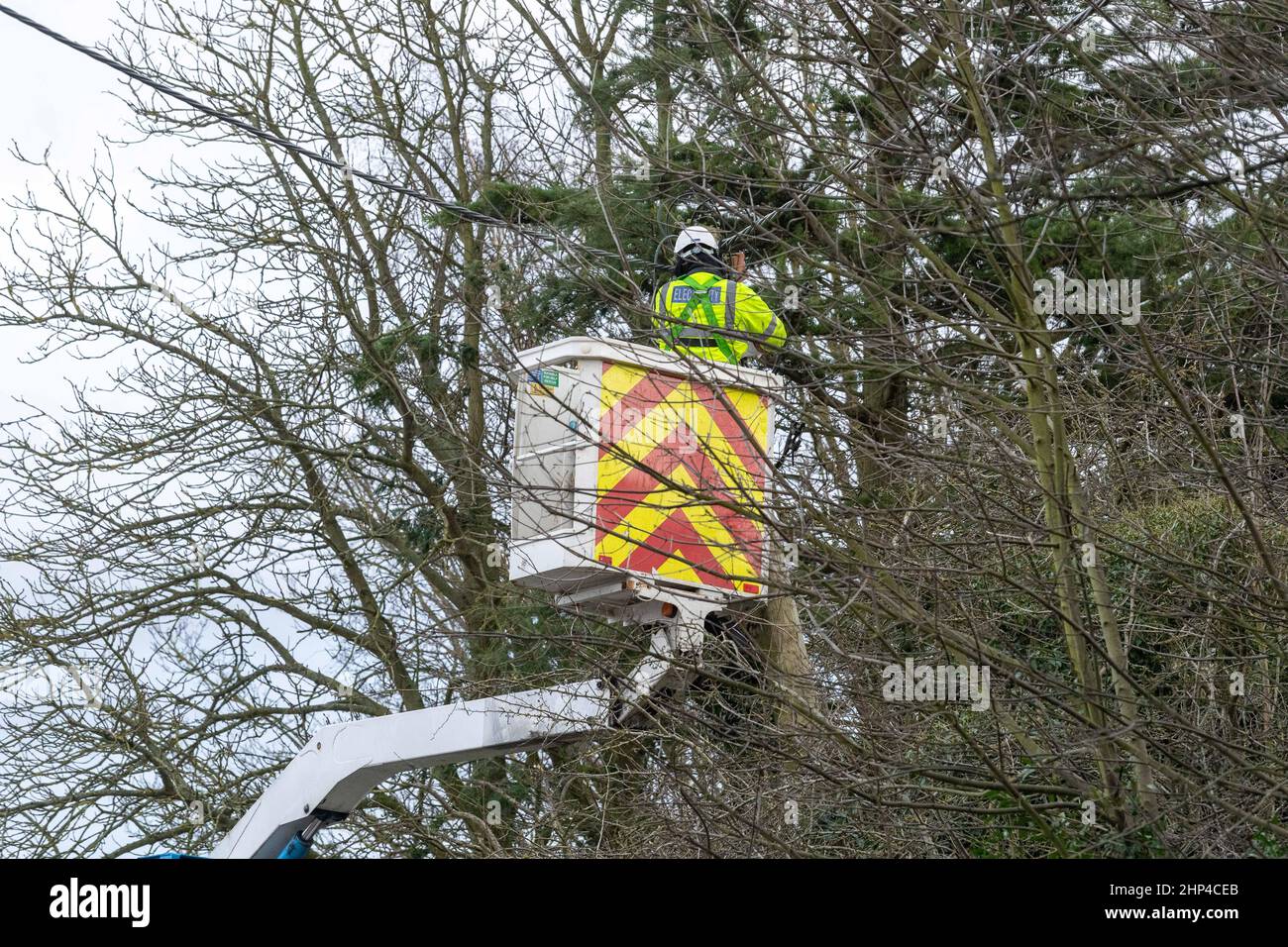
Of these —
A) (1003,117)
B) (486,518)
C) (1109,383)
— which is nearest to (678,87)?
(1003,117)

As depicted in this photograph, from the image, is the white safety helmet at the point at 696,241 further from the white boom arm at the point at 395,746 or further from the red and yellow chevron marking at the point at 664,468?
the white boom arm at the point at 395,746

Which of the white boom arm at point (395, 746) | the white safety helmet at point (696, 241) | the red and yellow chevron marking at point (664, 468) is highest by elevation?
the white safety helmet at point (696, 241)

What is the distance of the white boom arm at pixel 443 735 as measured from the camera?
8000 mm

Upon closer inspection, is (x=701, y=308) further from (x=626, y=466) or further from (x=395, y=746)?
(x=395, y=746)

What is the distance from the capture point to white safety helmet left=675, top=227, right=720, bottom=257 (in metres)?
7.98

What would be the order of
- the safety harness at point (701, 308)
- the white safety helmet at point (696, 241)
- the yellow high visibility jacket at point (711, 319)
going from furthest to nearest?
the white safety helmet at point (696, 241)
the safety harness at point (701, 308)
the yellow high visibility jacket at point (711, 319)

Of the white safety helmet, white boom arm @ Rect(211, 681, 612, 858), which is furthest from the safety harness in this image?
white boom arm @ Rect(211, 681, 612, 858)

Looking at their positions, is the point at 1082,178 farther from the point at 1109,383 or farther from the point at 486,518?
the point at 486,518

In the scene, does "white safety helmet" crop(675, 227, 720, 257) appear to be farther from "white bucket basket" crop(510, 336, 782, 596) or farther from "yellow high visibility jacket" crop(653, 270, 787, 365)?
"white bucket basket" crop(510, 336, 782, 596)

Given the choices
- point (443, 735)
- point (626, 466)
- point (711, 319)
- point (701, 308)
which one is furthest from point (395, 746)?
point (711, 319)

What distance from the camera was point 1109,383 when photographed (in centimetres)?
1180

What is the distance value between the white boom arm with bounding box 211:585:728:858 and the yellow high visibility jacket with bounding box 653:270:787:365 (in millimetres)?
1254

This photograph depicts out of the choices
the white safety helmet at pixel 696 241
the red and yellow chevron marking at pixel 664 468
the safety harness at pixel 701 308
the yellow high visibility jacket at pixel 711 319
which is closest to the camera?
the yellow high visibility jacket at pixel 711 319

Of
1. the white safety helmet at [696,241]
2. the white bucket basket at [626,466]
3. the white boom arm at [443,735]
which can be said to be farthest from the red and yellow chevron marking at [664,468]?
the white safety helmet at [696,241]
